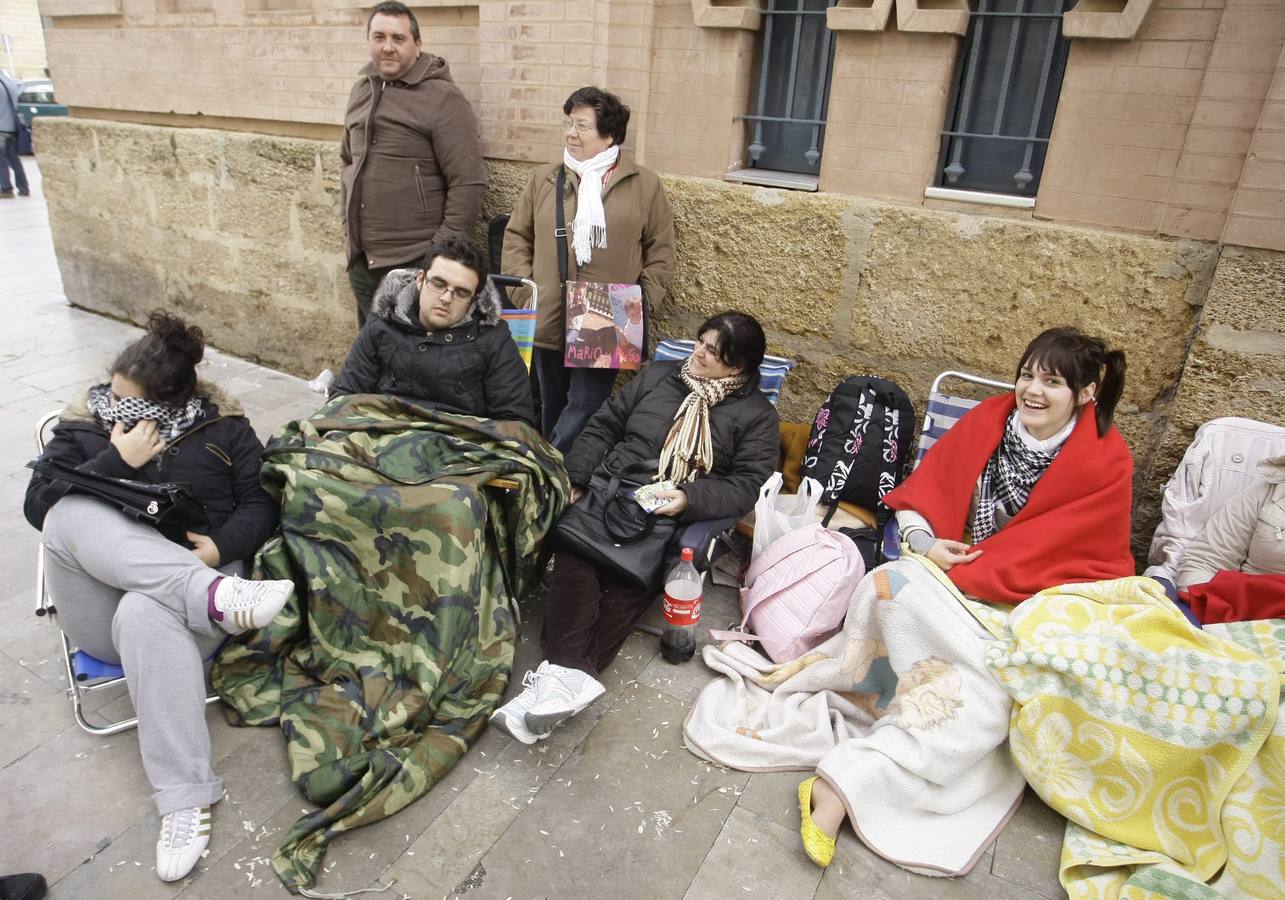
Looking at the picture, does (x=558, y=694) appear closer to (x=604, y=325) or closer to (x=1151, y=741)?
(x=1151, y=741)

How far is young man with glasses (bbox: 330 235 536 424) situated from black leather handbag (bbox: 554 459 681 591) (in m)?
0.61

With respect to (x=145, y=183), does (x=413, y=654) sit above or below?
below

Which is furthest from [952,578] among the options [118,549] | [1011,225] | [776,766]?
[118,549]

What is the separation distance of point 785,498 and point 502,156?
2.53 metres

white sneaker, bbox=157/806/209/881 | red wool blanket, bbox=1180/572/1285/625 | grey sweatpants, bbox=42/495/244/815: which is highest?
red wool blanket, bbox=1180/572/1285/625

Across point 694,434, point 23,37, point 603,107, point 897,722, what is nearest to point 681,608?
point 694,434

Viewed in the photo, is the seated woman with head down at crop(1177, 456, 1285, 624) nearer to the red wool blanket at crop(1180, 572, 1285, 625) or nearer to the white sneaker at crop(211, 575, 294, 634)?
the red wool blanket at crop(1180, 572, 1285, 625)

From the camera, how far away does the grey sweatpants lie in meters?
2.35

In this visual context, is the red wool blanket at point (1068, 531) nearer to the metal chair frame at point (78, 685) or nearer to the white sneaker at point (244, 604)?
the white sneaker at point (244, 604)

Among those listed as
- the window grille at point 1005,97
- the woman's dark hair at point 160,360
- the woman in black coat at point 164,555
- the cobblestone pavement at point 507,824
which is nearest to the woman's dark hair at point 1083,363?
the window grille at point 1005,97

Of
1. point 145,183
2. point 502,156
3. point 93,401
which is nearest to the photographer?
point 93,401

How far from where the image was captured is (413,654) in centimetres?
268

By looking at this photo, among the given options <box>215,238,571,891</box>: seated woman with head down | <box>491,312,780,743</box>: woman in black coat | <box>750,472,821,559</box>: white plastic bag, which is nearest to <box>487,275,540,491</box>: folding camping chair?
<box>491,312,780,743</box>: woman in black coat

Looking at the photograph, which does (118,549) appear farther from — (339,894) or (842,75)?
(842,75)
